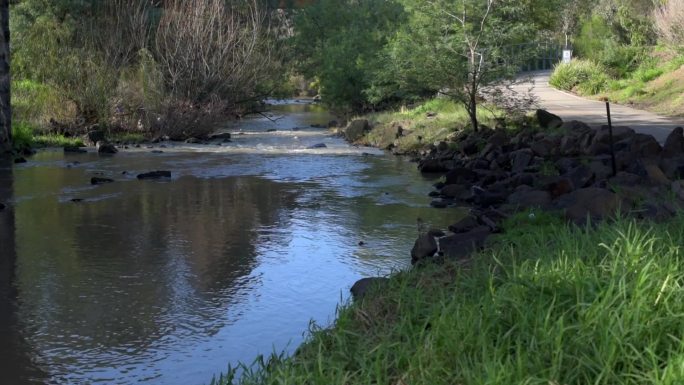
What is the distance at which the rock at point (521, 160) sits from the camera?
16.0 m

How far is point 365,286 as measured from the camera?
866 cm

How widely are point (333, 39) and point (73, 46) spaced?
1388 centimetres

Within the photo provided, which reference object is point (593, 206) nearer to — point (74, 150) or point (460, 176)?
point (460, 176)

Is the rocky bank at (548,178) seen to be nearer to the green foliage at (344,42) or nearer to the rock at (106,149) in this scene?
the rock at (106,149)

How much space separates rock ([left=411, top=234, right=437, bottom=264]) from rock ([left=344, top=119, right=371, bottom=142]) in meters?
18.6

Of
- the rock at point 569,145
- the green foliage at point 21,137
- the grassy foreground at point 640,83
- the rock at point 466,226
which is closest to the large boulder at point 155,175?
the green foliage at point 21,137

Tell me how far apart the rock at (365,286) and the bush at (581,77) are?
1141 inches

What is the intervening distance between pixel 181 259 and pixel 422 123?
1663 centimetres

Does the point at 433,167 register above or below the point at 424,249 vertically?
above

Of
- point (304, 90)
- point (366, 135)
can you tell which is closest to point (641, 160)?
point (366, 135)

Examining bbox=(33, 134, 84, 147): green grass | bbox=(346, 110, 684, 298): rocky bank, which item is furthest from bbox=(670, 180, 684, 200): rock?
bbox=(33, 134, 84, 147): green grass

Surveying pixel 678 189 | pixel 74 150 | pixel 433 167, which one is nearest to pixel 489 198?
pixel 678 189

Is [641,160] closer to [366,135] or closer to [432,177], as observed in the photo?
[432,177]

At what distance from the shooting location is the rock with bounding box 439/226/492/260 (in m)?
9.08
